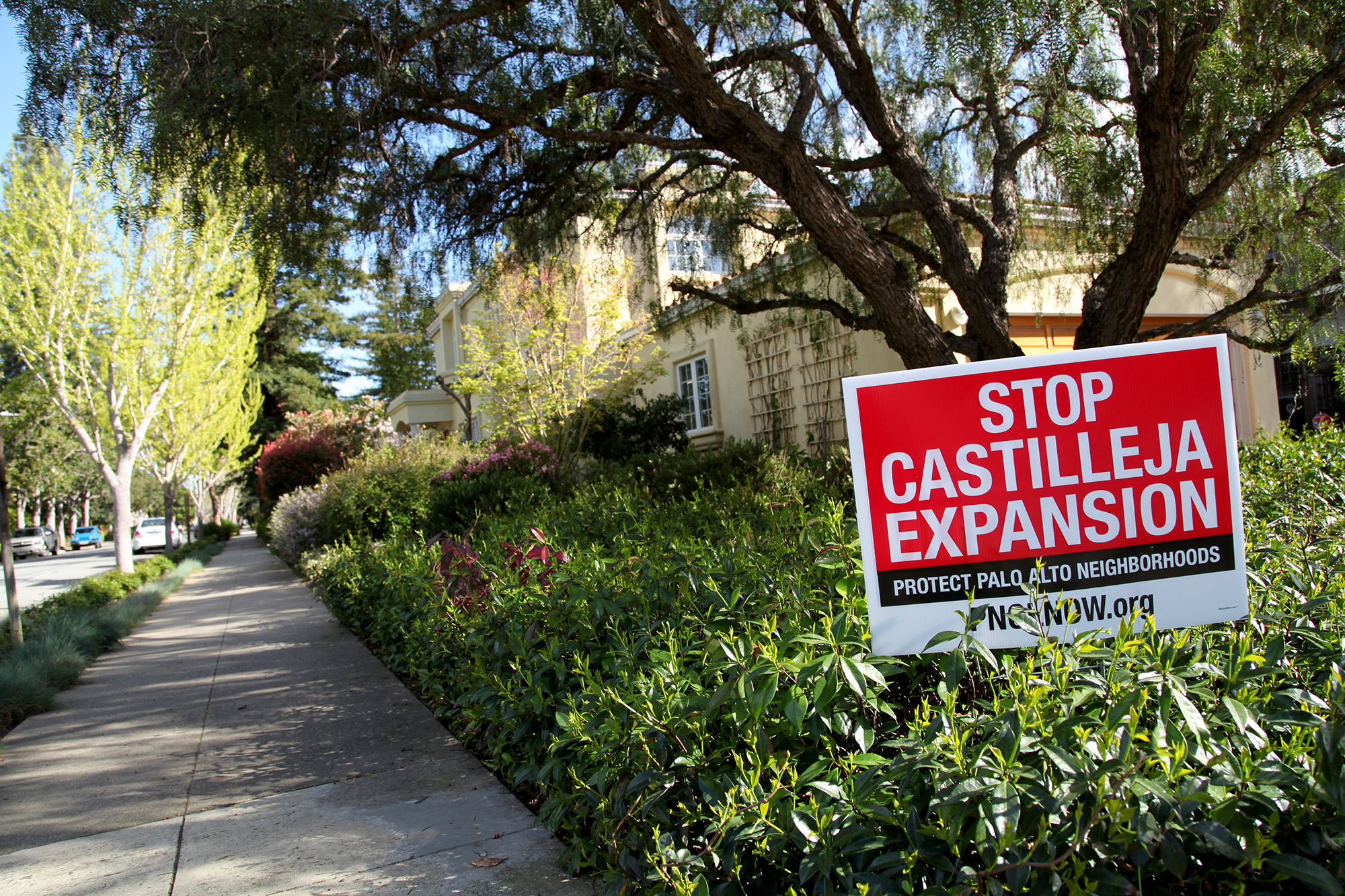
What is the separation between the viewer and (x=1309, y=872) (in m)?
1.55

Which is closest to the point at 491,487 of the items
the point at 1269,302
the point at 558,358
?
the point at 558,358

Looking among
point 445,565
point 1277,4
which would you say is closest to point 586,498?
point 445,565

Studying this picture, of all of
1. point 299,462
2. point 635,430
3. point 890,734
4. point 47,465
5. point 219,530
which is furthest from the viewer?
point 47,465

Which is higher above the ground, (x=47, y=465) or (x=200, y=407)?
(x=47, y=465)

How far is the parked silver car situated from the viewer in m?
40.4

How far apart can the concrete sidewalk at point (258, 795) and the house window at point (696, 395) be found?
8473 millimetres

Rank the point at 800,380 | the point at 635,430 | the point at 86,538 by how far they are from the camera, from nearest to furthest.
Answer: the point at 800,380, the point at 635,430, the point at 86,538

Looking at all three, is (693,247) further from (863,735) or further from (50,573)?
(50,573)

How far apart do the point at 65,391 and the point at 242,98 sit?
418 inches

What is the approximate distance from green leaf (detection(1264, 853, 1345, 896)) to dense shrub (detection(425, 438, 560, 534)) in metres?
7.27

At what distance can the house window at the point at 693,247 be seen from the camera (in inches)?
364

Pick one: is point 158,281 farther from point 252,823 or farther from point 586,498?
point 252,823

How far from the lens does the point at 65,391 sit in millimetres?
13570

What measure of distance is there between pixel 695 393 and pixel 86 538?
53.8m
